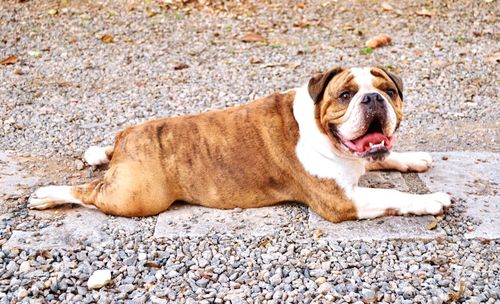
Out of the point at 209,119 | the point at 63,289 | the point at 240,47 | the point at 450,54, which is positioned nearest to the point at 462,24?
the point at 450,54

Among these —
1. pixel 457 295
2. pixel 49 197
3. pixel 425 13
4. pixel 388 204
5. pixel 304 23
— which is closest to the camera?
A: pixel 457 295

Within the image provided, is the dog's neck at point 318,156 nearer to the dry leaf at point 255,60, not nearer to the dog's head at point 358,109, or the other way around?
the dog's head at point 358,109

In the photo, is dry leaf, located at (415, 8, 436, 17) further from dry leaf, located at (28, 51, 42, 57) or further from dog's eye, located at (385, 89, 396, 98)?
dog's eye, located at (385, 89, 396, 98)

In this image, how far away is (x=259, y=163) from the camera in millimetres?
4484

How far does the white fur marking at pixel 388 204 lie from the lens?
14.0 ft

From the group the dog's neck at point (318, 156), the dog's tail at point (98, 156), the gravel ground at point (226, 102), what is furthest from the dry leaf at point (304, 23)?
the dog's neck at point (318, 156)

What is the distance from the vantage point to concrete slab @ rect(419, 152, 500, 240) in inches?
168

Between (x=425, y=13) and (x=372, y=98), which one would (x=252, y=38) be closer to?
(x=425, y=13)

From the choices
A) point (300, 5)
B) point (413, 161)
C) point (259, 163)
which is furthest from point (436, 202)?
point (300, 5)

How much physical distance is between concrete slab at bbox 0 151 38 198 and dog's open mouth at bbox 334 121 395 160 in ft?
8.37

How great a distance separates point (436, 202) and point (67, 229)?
250 centimetres

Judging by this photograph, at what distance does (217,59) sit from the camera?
28.3ft

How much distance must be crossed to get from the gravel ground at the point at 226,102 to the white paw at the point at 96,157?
0.14m

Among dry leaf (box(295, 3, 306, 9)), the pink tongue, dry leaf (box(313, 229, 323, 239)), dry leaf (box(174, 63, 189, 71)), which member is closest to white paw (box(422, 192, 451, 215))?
the pink tongue
